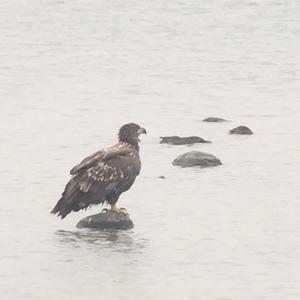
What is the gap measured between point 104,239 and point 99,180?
4.33 ft

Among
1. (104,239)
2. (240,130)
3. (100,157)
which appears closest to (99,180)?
(100,157)

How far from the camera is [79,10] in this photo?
107m

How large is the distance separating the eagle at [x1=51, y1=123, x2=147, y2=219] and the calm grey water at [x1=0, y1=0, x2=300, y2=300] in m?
0.51

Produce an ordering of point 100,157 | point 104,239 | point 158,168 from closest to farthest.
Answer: point 104,239
point 100,157
point 158,168

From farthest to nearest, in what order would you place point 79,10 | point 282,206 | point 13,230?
1. point 79,10
2. point 282,206
3. point 13,230

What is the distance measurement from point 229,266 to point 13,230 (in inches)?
173

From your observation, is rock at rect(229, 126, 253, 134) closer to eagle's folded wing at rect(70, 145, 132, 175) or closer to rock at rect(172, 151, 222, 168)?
rock at rect(172, 151, 222, 168)

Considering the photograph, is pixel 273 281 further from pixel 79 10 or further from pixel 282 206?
pixel 79 10

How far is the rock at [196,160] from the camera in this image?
34.8 m

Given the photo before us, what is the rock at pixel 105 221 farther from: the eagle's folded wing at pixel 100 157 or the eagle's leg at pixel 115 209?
the eagle's folded wing at pixel 100 157

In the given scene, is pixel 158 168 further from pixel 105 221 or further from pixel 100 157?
pixel 105 221

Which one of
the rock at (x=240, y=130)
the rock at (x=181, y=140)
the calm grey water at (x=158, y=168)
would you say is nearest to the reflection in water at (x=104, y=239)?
the calm grey water at (x=158, y=168)

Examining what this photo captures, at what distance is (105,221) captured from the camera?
90.5 ft

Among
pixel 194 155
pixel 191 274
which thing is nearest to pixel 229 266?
pixel 191 274
